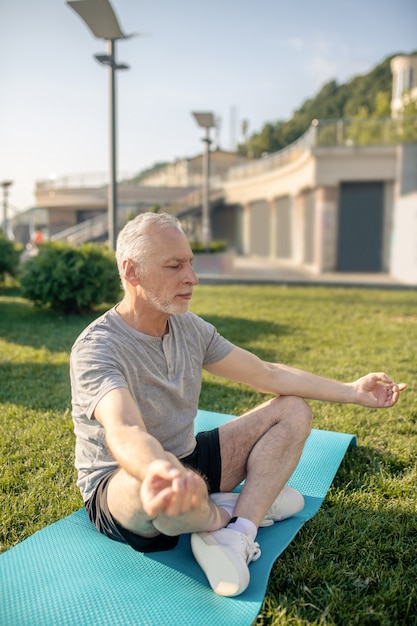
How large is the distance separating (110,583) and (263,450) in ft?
2.95

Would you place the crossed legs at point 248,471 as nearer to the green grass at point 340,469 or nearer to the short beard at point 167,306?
the green grass at point 340,469

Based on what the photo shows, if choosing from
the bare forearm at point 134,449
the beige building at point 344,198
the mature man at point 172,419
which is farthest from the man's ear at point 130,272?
the beige building at point 344,198

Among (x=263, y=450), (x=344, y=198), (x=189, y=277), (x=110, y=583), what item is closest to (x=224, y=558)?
(x=110, y=583)

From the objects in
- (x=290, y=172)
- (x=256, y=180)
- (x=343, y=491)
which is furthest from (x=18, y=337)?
(x=256, y=180)

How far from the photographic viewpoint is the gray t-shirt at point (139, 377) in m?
2.37

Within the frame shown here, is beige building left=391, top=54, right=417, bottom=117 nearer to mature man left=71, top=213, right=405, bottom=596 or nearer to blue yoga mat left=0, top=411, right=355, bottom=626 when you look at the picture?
mature man left=71, top=213, right=405, bottom=596

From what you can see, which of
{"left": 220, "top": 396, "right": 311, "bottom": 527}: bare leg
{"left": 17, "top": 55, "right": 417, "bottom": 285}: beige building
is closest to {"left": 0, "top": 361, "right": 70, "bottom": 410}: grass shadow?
{"left": 220, "top": 396, "right": 311, "bottom": 527}: bare leg

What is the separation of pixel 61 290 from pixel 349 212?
42.0 ft

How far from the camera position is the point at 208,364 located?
298cm

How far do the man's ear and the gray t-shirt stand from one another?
180 millimetres

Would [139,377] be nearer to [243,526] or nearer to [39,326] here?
[243,526]

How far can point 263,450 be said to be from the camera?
2.76 m

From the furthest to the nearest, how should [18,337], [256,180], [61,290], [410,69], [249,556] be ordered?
[410,69]
[256,180]
[61,290]
[18,337]
[249,556]

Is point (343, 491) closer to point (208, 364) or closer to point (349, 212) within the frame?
Result: point (208, 364)
